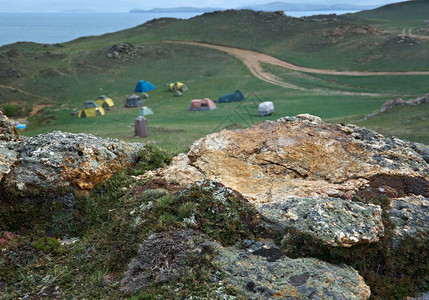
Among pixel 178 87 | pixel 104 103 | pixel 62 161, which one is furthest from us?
pixel 178 87

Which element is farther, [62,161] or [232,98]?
[232,98]

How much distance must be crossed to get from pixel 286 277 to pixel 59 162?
7.09 m

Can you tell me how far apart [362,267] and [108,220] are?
6187 mm

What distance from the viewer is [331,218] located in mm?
7121

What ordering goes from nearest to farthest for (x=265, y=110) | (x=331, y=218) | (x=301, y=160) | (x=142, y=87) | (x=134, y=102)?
(x=331, y=218)
(x=301, y=160)
(x=265, y=110)
(x=134, y=102)
(x=142, y=87)

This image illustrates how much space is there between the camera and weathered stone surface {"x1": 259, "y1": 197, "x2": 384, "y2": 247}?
6.81 meters

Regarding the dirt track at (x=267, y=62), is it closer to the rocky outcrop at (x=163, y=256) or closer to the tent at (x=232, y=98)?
the tent at (x=232, y=98)

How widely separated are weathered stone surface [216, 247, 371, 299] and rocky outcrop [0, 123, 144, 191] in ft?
17.5

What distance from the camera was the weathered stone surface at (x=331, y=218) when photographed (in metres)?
6.81

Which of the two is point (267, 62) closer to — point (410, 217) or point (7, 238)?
point (410, 217)

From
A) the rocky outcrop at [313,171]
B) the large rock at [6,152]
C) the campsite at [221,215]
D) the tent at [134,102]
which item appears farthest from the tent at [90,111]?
the rocky outcrop at [313,171]

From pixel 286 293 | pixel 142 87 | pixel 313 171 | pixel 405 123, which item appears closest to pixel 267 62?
pixel 142 87

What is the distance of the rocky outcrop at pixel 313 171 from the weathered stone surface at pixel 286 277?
2.10 feet

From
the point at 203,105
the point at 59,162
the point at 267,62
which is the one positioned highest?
the point at 59,162
